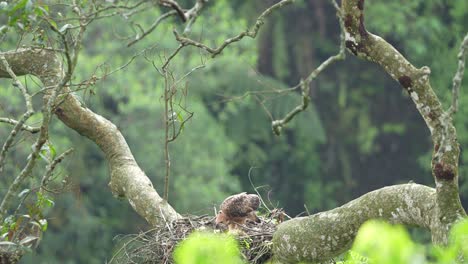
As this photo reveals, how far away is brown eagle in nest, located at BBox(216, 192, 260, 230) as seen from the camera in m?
7.58

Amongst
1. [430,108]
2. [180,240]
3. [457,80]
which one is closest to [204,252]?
[457,80]

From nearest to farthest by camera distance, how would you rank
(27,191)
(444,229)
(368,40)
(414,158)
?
1. (444,229)
2. (368,40)
3. (27,191)
4. (414,158)

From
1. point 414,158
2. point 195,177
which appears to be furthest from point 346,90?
point 195,177

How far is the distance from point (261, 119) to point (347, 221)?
20.8 metres

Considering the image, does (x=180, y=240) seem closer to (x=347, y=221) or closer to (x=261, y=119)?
(x=347, y=221)

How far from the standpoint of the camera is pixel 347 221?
5414 mm

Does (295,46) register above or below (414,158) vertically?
above

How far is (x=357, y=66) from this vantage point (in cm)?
2877

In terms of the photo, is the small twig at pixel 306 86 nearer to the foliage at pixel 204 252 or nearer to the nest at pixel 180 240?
the nest at pixel 180 240

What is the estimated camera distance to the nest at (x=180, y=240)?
6621mm

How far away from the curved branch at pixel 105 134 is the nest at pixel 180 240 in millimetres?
152

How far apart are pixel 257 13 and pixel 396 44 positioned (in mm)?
3438

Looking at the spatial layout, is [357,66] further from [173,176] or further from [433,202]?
[433,202]

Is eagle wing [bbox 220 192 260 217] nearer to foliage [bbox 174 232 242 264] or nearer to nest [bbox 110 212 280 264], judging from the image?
nest [bbox 110 212 280 264]
